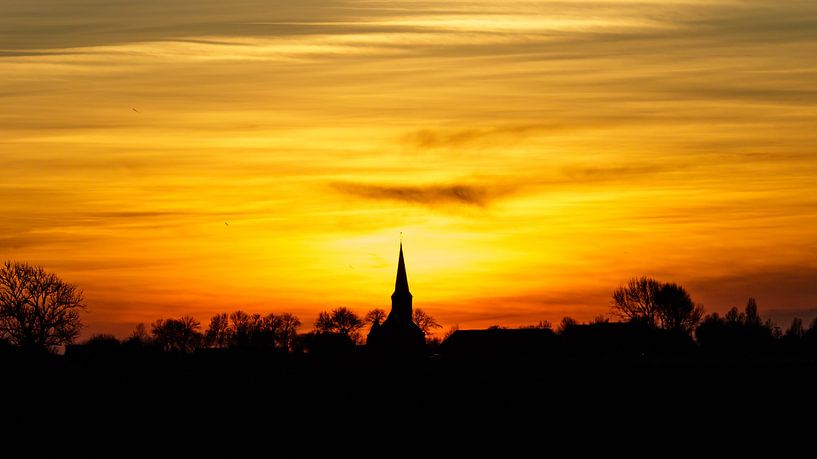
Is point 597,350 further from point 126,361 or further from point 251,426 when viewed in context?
point 251,426

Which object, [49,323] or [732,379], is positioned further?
[49,323]

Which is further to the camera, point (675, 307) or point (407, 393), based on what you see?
point (675, 307)

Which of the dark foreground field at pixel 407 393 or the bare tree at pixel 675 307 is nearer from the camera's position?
the dark foreground field at pixel 407 393

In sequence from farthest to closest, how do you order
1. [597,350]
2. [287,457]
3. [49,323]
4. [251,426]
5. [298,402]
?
[597,350] → [49,323] → [298,402] → [251,426] → [287,457]

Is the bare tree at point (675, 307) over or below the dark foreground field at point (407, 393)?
over

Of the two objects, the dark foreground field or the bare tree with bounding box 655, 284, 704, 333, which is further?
the bare tree with bounding box 655, 284, 704, 333

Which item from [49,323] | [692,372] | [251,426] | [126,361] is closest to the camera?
[251,426]

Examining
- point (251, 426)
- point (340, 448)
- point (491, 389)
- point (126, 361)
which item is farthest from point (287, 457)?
point (126, 361)

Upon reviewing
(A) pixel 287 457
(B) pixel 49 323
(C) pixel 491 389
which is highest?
(B) pixel 49 323

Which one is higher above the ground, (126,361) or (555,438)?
(126,361)

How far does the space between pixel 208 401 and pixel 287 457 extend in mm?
25085

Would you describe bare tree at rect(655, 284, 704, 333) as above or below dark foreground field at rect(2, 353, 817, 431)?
above

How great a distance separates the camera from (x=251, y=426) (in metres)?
75.7

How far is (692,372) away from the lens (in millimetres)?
94438
